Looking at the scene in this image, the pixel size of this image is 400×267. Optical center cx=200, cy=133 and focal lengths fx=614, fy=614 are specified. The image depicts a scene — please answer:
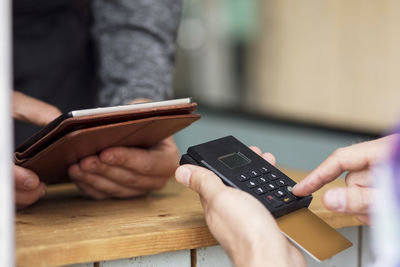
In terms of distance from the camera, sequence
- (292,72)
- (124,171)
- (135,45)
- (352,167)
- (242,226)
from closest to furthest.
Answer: (242,226), (352,167), (124,171), (135,45), (292,72)

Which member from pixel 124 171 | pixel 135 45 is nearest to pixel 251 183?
pixel 124 171

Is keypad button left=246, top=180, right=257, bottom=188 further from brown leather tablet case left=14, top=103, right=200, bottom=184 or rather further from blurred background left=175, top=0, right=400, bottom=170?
blurred background left=175, top=0, right=400, bottom=170

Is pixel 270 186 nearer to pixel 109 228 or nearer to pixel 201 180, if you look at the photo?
pixel 201 180

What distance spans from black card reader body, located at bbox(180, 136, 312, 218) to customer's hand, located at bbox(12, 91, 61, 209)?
21cm

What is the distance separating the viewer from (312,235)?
0.67m

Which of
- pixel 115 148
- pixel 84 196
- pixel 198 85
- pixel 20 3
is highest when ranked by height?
pixel 20 3

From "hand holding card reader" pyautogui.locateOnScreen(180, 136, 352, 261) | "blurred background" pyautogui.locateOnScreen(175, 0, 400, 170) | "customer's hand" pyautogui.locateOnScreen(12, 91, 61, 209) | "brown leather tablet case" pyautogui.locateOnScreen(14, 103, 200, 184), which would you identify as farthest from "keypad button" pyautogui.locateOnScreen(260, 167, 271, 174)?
"blurred background" pyautogui.locateOnScreen(175, 0, 400, 170)

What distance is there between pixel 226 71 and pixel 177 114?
7.92ft

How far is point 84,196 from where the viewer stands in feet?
3.14

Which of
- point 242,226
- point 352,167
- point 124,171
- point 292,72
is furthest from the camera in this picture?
point 292,72

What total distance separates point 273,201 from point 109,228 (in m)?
0.19

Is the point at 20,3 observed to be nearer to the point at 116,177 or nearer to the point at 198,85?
the point at 116,177

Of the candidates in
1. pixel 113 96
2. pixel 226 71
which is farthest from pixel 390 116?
pixel 113 96

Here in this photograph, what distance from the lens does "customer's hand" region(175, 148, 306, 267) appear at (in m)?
0.59
